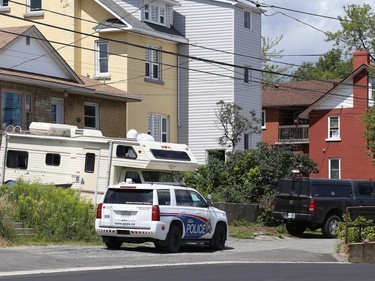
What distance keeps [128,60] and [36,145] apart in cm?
1350

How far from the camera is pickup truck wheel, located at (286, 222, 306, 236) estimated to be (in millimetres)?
33669

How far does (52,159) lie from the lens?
30688mm

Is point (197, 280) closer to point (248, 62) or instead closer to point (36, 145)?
point (36, 145)

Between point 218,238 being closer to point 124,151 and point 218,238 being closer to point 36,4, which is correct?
point 124,151

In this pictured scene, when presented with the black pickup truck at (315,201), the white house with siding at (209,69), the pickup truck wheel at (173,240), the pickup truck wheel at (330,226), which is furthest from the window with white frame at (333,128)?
the pickup truck wheel at (173,240)

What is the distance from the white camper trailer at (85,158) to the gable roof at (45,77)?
3516 millimetres

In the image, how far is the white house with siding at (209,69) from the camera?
154 feet

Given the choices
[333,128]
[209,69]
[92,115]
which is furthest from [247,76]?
[333,128]

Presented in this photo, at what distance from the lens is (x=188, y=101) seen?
4738 cm

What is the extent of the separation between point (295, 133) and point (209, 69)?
17413 mm

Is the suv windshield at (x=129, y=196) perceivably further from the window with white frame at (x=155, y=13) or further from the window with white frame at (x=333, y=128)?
the window with white frame at (x=333, y=128)

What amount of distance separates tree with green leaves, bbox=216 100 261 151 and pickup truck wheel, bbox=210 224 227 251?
629 inches

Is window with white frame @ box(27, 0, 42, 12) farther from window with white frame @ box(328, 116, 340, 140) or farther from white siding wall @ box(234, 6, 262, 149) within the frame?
window with white frame @ box(328, 116, 340, 140)

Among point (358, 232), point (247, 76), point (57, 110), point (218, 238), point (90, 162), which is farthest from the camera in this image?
point (247, 76)
